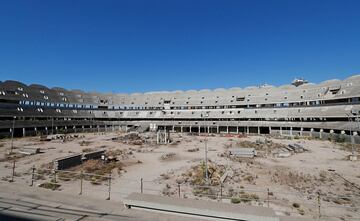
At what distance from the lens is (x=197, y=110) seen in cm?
8338

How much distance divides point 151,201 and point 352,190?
18.1 metres

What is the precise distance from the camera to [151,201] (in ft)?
26.5

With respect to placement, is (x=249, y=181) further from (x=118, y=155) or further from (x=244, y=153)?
(x=118, y=155)

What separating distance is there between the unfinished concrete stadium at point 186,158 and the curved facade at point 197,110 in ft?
1.15

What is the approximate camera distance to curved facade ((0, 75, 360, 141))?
182 ft

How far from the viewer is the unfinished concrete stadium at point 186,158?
8398 millimetres

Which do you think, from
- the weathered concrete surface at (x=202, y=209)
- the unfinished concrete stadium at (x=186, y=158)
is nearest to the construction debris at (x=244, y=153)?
the unfinished concrete stadium at (x=186, y=158)

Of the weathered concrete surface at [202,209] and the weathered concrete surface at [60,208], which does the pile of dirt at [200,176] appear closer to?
the weathered concrete surface at [202,209]

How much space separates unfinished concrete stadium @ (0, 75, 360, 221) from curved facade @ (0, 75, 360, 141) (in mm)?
351

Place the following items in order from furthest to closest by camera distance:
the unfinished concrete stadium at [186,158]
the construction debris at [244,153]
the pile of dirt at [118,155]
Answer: the construction debris at [244,153], the pile of dirt at [118,155], the unfinished concrete stadium at [186,158]

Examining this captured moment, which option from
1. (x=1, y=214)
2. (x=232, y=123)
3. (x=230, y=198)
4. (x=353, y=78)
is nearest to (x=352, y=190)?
(x=230, y=198)

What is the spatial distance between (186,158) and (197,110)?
2070 inches

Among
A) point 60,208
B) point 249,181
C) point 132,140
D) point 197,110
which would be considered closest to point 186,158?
point 249,181

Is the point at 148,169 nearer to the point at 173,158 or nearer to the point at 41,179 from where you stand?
the point at 173,158
